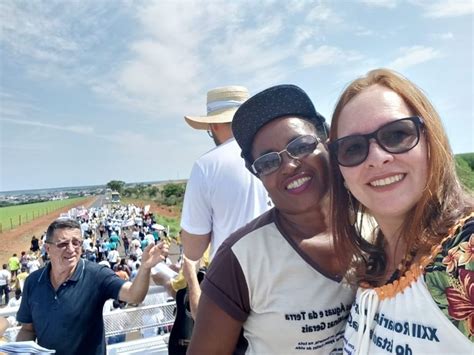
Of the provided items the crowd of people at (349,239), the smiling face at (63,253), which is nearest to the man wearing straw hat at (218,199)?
the crowd of people at (349,239)

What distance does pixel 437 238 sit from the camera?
0.97m

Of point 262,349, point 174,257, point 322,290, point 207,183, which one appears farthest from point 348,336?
point 174,257

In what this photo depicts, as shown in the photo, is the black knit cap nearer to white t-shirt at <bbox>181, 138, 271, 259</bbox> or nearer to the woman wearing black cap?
the woman wearing black cap

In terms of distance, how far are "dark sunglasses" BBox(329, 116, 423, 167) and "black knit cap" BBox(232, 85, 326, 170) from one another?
1.11 feet

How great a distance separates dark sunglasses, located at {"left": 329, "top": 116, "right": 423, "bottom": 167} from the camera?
3.37 ft

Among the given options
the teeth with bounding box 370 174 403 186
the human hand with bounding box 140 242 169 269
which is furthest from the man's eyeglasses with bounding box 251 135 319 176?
the human hand with bounding box 140 242 169 269

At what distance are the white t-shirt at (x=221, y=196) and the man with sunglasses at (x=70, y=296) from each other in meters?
0.84

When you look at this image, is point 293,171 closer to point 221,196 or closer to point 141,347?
point 221,196

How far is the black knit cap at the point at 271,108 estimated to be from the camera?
140cm

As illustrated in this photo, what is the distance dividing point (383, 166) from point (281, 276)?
48cm

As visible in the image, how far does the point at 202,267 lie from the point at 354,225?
1364 millimetres

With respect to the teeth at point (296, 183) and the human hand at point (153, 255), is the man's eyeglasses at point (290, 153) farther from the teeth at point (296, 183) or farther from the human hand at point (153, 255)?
the human hand at point (153, 255)

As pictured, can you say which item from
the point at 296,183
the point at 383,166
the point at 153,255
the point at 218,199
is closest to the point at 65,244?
the point at 153,255

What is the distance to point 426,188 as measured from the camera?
1.02 metres
